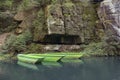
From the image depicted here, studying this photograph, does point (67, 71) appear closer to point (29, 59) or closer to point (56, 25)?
point (29, 59)

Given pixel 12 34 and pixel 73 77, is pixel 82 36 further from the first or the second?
pixel 73 77

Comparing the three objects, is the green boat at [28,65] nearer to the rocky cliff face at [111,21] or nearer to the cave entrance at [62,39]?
the cave entrance at [62,39]

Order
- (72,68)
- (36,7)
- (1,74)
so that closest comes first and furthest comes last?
(1,74) → (72,68) → (36,7)

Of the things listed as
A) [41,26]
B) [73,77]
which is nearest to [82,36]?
[41,26]

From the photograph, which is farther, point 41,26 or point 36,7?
point 36,7

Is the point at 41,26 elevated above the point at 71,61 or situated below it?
above

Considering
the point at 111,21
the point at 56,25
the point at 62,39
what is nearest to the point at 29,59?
the point at 56,25

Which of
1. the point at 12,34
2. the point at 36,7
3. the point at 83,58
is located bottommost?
the point at 83,58
